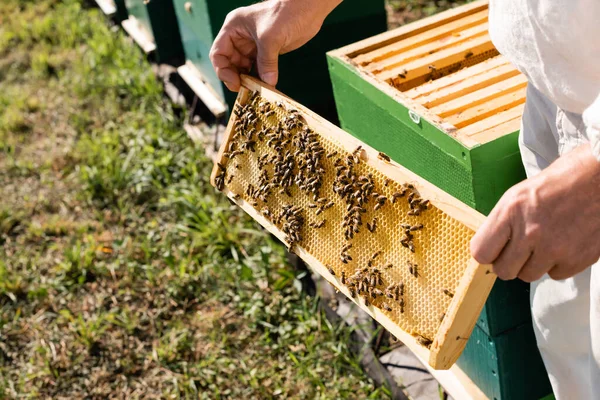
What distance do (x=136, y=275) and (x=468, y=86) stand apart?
237 centimetres

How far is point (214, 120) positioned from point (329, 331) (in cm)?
227

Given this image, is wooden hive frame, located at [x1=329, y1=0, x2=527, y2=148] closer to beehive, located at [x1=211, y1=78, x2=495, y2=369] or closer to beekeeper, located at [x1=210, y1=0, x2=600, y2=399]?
beekeeper, located at [x1=210, y1=0, x2=600, y2=399]

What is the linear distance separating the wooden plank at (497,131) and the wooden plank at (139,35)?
3670 mm

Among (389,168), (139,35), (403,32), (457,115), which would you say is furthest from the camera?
(139,35)

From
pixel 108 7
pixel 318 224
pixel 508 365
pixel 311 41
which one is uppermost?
pixel 318 224

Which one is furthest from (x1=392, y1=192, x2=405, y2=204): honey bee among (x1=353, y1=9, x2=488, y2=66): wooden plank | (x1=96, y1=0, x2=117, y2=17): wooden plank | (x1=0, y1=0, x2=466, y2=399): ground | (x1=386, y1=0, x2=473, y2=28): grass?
(x1=96, y1=0, x2=117, y2=17): wooden plank

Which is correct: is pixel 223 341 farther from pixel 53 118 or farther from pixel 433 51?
pixel 53 118

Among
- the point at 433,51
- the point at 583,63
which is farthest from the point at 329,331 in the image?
the point at 583,63

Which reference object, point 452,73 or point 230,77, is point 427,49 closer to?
point 452,73

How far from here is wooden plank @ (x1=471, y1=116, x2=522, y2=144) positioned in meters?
2.16

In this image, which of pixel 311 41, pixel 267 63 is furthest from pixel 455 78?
pixel 311 41

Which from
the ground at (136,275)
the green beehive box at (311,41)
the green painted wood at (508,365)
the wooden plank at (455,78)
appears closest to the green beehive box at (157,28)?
the ground at (136,275)

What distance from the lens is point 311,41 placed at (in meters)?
3.91

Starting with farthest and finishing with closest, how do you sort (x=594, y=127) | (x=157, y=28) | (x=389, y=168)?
1. (x=157, y=28)
2. (x=389, y=168)
3. (x=594, y=127)
